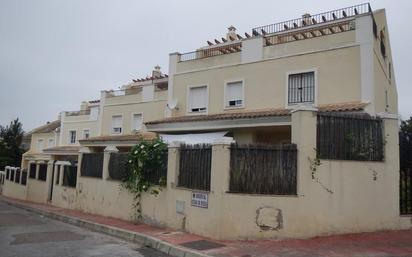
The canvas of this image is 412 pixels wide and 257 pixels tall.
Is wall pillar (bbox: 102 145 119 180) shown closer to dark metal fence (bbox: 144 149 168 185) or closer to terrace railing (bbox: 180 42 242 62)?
dark metal fence (bbox: 144 149 168 185)

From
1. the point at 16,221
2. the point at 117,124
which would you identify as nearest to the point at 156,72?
the point at 117,124

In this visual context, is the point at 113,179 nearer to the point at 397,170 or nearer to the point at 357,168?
the point at 357,168

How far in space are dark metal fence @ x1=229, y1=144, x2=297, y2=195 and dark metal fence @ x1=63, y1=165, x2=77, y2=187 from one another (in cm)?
1118

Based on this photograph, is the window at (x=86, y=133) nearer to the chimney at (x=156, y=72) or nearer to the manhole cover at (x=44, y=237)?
the chimney at (x=156, y=72)

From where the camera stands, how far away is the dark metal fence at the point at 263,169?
10.8 metres

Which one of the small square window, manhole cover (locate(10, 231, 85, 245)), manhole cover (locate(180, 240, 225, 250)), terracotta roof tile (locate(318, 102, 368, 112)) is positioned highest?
the small square window

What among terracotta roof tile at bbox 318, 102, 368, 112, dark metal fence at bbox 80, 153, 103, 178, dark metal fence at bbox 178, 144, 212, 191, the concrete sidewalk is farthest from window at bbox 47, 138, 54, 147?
terracotta roof tile at bbox 318, 102, 368, 112

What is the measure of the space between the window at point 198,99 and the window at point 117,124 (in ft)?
30.4

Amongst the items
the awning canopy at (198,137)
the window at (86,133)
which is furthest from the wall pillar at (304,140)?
the window at (86,133)

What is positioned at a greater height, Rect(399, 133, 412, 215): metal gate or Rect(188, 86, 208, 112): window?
Rect(188, 86, 208, 112): window

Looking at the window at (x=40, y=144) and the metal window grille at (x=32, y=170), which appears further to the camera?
the window at (x=40, y=144)

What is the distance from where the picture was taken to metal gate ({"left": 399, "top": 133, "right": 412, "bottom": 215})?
11922mm

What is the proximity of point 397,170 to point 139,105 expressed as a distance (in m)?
19.3

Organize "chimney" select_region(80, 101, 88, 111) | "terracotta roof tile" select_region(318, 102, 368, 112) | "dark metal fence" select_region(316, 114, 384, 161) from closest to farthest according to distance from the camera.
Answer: "dark metal fence" select_region(316, 114, 384, 161) → "terracotta roof tile" select_region(318, 102, 368, 112) → "chimney" select_region(80, 101, 88, 111)
